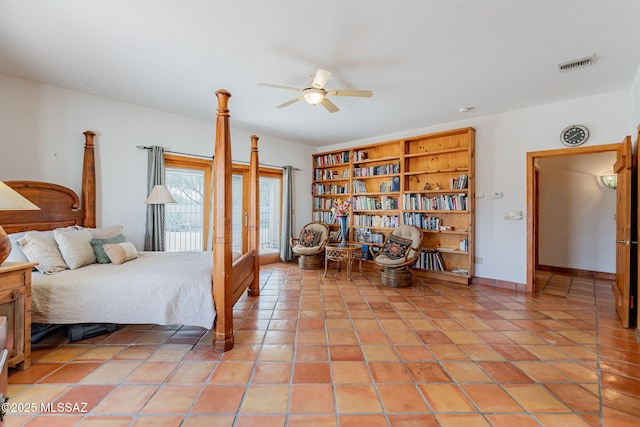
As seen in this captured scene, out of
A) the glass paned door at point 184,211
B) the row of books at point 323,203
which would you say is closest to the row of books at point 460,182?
→ the row of books at point 323,203

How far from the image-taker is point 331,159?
631 centimetres

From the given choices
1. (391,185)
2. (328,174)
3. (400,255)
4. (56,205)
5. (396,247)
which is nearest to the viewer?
(56,205)

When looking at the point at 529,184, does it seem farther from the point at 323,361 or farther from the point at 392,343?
the point at 323,361

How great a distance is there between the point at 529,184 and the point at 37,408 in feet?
18.1

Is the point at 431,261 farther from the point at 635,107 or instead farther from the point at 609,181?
the point at 609,181

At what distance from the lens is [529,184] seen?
403 centimetres

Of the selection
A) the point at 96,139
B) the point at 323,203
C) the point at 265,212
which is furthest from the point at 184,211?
the point at 323,203

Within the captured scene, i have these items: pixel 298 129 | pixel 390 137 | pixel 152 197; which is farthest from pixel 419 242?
pixel 152 197

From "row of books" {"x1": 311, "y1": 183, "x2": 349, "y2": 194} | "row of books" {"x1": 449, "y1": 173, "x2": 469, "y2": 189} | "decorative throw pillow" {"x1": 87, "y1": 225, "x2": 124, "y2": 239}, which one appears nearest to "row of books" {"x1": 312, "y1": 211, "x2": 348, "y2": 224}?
"row of books" {"x1": 311, "y1": 183, "x2": 349, "y2": 194}

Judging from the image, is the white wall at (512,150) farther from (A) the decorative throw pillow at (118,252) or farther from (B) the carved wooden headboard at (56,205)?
(B) the carved wooden headboard at (56,205)

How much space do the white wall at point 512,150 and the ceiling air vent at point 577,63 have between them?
116cm

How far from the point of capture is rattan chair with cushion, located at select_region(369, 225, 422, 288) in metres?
4.22

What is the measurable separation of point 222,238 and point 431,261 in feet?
12.4

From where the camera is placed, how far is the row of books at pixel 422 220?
4.81 meters
